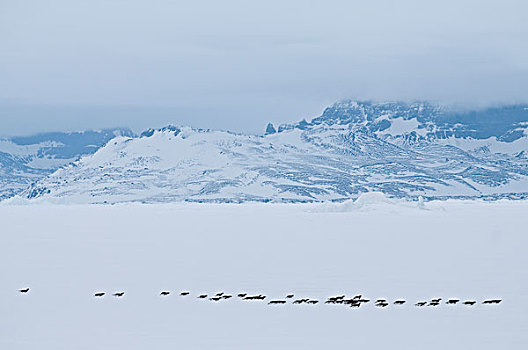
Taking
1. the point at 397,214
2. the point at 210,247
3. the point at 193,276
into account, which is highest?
the point at 193,276

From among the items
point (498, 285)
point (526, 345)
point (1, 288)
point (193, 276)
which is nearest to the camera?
point (526, 345)

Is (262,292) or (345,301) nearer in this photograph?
(345,301)

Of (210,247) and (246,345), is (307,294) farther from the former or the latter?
(210,247)

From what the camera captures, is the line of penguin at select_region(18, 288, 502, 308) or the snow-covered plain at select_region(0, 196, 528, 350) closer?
the snow-covered plain at select_region(0, 196, 528, 350)

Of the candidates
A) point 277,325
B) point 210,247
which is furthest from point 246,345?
point 210,247

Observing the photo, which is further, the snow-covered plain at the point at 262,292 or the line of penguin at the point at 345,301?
the line of penguin at the point at 345,301

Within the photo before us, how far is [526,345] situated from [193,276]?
66.1 ft

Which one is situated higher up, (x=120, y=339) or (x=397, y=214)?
(x=120, y=339)

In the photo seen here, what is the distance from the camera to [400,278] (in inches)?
1384

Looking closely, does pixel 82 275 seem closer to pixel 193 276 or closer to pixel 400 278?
pixel 193 276

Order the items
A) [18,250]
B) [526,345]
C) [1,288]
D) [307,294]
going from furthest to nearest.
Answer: [18,250], [1,288], [307,294], [526,345]

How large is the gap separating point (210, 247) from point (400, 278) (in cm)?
2535

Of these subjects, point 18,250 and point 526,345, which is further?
point 18,250

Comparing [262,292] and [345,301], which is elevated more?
[345,301]
